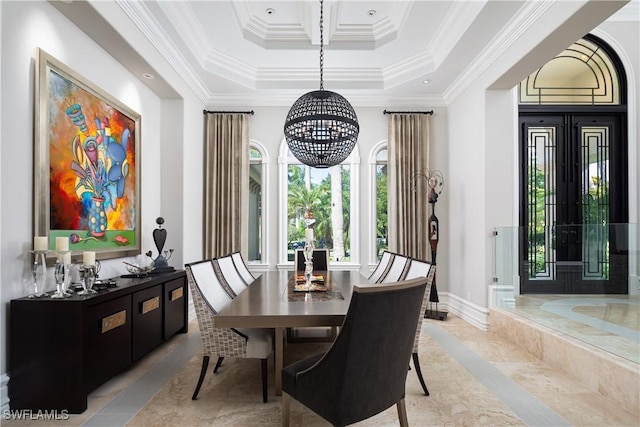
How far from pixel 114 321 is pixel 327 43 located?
353 cm

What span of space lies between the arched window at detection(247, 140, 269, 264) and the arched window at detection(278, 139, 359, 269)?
0.36m

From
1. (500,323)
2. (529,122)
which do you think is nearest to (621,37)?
(529,122)

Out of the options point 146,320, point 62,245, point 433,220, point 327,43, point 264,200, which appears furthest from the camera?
point 264,200

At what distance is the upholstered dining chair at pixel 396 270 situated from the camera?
3027 millimetres

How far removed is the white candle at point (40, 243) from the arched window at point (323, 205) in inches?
133

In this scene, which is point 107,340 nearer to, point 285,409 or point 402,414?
point 285,409

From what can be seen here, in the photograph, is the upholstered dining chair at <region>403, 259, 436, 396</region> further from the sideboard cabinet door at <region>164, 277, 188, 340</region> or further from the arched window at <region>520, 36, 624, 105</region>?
the arched window at <region>520, 36, 624, 105</region>

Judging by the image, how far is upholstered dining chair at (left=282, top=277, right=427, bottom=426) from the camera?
1.53 meters

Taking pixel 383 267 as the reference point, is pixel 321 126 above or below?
above

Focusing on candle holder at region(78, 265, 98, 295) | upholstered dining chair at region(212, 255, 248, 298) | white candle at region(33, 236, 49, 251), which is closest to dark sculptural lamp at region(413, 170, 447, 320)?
upholstered dining chair at region(212, 255, 248, 298)

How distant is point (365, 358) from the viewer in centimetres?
158

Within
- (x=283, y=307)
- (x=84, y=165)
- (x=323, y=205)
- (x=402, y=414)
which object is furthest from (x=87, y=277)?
(x=323, y=205)

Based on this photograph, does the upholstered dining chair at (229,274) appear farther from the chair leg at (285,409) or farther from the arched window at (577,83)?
the arched window at (577,83)

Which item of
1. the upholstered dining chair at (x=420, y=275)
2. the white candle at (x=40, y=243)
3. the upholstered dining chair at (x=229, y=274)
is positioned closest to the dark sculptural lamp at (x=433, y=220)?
the upholstered dining chair at (x=420, y=275)
